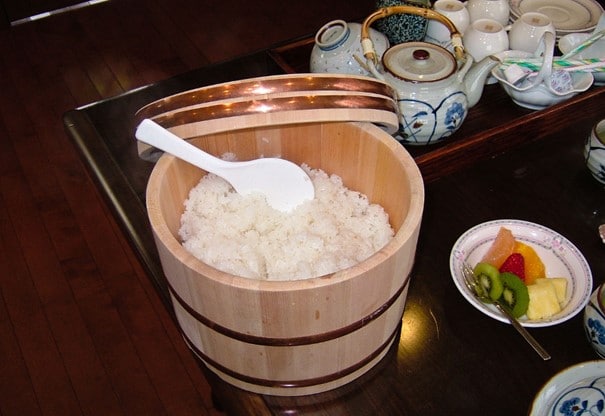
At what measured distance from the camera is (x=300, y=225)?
1.10 metres

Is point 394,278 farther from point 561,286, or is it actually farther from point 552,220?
point 552,220

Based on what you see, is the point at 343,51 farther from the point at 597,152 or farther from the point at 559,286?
the point at 559,286

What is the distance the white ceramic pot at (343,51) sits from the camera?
1510mm

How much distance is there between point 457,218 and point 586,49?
0.72 m

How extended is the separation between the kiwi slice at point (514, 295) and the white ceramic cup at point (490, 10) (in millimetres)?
961

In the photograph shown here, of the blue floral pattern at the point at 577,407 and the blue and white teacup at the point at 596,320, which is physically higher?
the blue and white teacup at the point at 596,320

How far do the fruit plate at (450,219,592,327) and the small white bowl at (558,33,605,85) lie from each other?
592 millimetres

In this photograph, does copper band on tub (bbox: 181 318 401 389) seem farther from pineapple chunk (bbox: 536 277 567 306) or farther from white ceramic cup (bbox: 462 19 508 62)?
white ceramic cup (bbox: 462 19 508 62)

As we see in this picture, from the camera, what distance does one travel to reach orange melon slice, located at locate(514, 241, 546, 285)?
3.80 ft

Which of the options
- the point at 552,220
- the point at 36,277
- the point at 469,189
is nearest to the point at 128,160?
the point at 469,189

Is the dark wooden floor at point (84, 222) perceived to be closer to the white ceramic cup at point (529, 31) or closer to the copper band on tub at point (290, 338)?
the copper band on tub at point (290, 338)

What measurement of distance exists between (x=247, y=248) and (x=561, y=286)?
567 millimetres

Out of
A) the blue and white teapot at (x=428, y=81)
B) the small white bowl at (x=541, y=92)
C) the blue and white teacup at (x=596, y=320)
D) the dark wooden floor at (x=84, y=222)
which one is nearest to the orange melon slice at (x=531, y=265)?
the blue and white teacup at (x=596, y=320)

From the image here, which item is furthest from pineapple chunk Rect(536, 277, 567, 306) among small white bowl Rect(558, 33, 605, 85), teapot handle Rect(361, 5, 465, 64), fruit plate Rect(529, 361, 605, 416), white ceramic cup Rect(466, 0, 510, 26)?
white ceramic cup Rect(466, 0, 510, 26)
